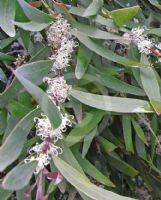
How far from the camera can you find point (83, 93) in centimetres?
57

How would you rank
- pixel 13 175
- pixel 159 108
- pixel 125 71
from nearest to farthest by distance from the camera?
pixel 13 175 < pixel 159 108 < pixel 125 71

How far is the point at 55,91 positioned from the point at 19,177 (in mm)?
126

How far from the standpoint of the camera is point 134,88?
0.62m

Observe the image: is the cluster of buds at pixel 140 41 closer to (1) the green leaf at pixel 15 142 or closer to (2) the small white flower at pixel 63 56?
(2) the small white flower at pixel 63 56

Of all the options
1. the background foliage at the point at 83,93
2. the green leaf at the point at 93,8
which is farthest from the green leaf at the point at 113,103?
the green leaf at the point at 93,8

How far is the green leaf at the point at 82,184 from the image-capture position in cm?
47

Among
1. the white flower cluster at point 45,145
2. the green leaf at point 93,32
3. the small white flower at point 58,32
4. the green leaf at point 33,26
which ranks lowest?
the white flower cluster at point 45,145

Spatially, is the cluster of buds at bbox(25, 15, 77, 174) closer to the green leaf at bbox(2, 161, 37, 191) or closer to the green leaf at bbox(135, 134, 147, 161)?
the green leaf at bbox(2, 161, 37, 191)

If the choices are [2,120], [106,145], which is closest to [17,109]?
[2,120]

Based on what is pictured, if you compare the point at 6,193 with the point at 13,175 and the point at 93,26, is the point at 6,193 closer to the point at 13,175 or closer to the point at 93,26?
the point at 13,175

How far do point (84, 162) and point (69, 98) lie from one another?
0.08 m

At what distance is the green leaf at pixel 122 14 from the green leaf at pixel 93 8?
1.0 inches

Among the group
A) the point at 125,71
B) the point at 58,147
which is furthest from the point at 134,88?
the point at 58,147

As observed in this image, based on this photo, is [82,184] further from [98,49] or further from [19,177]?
[98,49]
